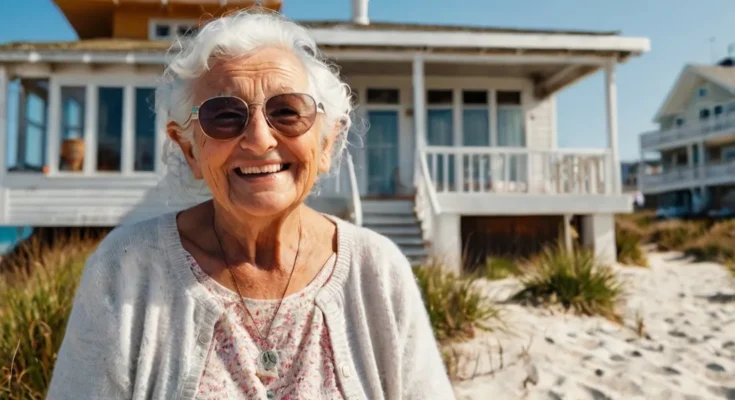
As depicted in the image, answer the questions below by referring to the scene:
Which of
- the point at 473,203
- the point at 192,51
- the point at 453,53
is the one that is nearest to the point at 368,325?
the point at 192,51

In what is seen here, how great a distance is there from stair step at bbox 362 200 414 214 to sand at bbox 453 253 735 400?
12.8ft

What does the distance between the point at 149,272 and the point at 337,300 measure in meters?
0.54

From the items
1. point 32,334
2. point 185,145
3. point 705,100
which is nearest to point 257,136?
point 185,145

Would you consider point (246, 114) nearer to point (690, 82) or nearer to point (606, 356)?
point (606, 356)

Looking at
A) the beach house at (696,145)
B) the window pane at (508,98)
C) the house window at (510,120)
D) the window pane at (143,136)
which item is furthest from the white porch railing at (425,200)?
the beach house at (696,145)

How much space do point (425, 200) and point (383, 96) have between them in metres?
3.66

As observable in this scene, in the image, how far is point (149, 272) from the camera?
66.3 inches

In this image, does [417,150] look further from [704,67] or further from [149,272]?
[704,67]

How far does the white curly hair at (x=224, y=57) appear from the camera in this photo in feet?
5.65

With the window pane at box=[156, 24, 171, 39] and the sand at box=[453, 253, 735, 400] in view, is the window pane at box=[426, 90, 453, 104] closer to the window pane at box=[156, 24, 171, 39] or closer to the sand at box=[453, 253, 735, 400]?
the window pane at box=[156, 24, 171, 39]

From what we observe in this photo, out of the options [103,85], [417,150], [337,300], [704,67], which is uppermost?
[704,67]

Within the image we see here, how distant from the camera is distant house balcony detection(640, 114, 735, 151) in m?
35.5

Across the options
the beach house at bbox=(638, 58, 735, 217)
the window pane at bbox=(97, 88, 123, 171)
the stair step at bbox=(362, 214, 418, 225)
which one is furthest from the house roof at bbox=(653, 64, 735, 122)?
the window pane at bbox=(97, 88, 123, 171)

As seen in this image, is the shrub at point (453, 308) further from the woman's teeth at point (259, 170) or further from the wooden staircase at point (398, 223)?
the wooden staircase at point (398, 223)
